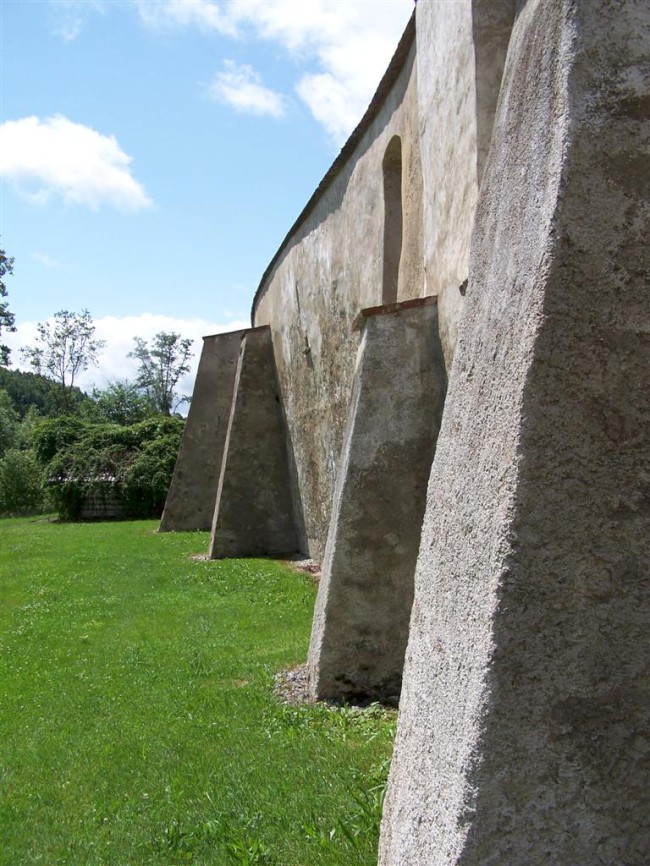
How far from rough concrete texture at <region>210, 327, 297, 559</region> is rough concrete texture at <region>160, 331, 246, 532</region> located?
3928 mm

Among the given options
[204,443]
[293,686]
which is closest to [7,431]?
[204,443]

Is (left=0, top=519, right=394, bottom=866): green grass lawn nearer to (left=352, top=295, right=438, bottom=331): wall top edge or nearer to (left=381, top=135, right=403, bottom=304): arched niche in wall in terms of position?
(left=352, top=295, right=438, bottom=331): wall top edge

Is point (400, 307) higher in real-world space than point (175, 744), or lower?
higher

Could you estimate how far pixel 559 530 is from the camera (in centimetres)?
194

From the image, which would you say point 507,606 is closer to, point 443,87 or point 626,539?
point 626,539

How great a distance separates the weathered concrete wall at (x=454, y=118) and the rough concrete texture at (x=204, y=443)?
13.2m

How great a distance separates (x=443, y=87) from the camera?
211 inches

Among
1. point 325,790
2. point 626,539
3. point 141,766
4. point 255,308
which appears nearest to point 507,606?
point 626,539

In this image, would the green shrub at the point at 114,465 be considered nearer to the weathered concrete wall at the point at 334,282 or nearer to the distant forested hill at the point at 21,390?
the weathered concrete wall at the point at 334,282

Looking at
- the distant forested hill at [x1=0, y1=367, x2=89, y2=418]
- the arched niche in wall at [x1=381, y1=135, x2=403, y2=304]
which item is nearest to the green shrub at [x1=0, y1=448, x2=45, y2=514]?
the arched niche in wall at [x1=381, y1=135, x2=403, y2=304]

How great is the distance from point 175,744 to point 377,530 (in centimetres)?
181

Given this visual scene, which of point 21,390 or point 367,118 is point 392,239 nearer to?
point 367,118

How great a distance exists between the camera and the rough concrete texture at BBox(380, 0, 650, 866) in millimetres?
1880

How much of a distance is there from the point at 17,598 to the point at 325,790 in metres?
7.65
